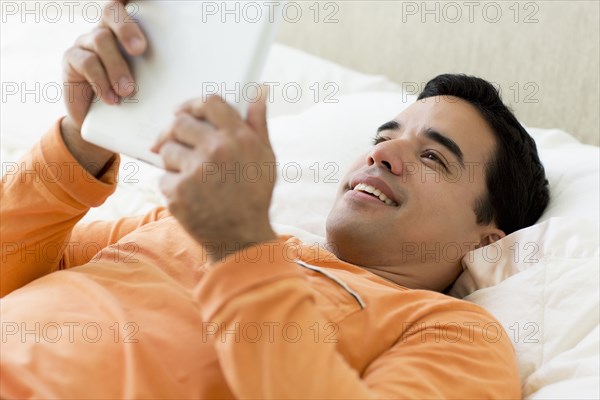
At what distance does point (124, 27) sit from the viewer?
0.80 meters

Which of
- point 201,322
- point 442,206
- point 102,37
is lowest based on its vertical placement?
point 201,322

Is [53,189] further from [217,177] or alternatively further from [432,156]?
[432,156]

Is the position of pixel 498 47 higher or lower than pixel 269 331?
higher

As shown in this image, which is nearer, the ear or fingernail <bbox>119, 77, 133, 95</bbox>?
fingernail <bbox>119, 77, 133, 95</bbox>

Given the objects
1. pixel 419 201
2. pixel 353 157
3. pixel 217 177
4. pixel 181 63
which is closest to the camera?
pixel 217 177

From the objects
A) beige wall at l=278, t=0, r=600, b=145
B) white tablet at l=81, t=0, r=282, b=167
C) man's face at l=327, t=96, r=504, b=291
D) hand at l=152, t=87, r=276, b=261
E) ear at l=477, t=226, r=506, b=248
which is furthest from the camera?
beige wall at l=278, t=0, r=600, b=145

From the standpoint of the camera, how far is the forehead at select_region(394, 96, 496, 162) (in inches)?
46.9


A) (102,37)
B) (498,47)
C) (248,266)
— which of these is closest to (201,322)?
(248,266)

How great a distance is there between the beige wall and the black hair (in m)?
0.44

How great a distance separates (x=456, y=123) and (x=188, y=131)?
647 mm

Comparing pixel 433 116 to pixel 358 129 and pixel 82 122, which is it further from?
pixel 82 122

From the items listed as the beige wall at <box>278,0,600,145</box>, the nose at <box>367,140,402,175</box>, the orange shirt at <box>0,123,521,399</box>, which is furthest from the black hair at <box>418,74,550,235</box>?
the beige wall at <box>278,0,600,145</box>

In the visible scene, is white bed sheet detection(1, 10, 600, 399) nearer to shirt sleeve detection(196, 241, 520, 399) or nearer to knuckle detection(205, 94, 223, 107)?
shirt sleeve detection(196, 241, 520, 399)

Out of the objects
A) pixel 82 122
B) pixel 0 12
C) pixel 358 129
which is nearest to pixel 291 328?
pixel 82 122
